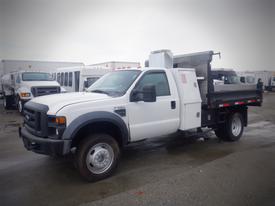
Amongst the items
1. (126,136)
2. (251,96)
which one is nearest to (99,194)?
(126,136)

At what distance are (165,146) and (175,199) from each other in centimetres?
271

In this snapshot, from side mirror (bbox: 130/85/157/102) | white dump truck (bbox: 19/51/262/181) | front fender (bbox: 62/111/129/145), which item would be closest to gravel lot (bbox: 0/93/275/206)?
white dump truck (bbox: 19/51/262/181)

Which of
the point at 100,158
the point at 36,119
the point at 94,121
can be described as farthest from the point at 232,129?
the point at 36,119

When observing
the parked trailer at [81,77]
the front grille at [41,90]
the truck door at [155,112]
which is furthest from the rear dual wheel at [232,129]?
the front grille at [41,90]

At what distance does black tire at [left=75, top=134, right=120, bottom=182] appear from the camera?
3641mm

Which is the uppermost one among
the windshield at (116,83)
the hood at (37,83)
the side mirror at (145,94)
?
the hood at (37,83)

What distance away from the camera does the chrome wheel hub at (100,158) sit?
3734 millimetres

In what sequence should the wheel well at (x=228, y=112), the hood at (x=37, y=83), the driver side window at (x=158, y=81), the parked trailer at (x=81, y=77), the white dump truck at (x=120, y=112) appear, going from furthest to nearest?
the parked trailer at (x=81, y=77)
the hood at (x=37, y=83)
the wheel well at (x=228, y=112)
the driver side window at (x=158, y=81)
the white dump truck at (x=120, y=112)

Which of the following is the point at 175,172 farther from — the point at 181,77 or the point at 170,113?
the point at 181,77

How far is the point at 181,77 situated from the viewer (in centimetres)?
491

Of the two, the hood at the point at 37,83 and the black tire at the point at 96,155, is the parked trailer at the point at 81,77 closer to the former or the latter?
the hood at the point at 37,83

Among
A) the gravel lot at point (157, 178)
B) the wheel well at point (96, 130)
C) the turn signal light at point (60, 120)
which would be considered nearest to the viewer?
the gravel lot at point (157, 178)

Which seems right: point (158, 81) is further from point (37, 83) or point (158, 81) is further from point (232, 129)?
point (37, 83)

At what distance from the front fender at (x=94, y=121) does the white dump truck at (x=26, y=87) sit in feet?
29.1
